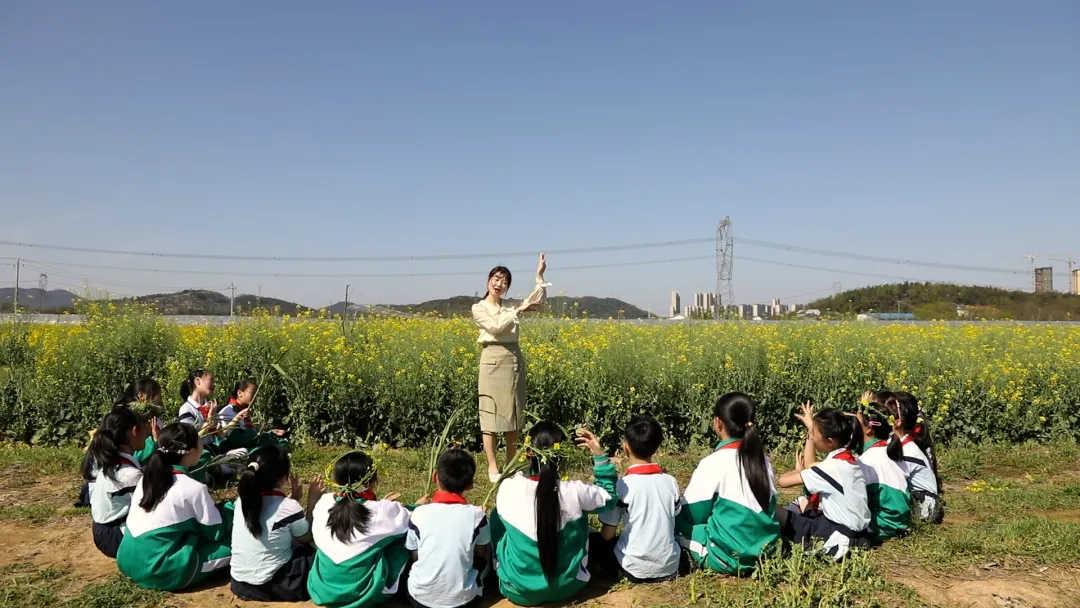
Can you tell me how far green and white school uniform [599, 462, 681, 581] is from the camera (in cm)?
343

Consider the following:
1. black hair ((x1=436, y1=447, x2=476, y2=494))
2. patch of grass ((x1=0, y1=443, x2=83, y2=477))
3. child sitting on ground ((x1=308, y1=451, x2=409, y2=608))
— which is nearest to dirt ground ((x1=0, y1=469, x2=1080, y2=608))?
child sitting on ground ((x1=308, y1=451, x2=409, y2=608))

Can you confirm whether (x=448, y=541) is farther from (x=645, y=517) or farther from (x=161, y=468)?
(x=161, y=468)

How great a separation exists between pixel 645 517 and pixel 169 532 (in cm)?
244

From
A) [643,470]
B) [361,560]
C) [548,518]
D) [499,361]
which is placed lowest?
[361,560]

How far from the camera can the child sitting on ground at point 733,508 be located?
3430 mm

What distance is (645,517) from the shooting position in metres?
3.43

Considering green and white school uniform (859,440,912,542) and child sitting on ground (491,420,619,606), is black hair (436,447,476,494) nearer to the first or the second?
child sitting on ground (491,420,619,606)

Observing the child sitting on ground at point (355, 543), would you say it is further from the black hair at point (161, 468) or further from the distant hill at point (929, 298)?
the distant hill at point (929, 298)

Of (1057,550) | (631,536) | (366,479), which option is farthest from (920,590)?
(366,479)

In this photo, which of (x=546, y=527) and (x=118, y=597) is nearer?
(x=546, y=527)

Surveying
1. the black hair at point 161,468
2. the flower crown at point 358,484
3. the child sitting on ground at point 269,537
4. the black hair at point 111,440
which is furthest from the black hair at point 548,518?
the black hair at point 111,440

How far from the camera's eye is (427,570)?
3146mm

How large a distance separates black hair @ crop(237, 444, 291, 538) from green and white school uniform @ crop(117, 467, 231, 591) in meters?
0.36

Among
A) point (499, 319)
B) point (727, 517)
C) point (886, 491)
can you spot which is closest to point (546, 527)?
point (727, 517)
